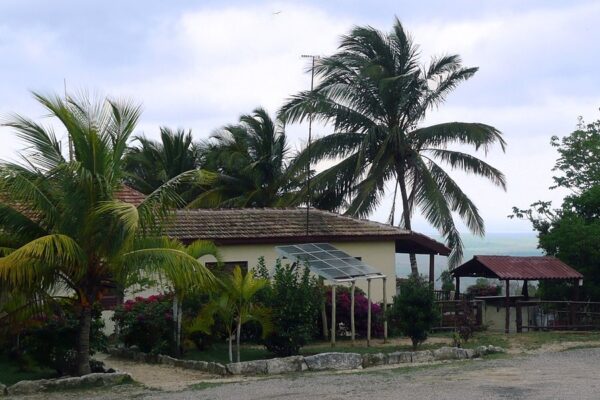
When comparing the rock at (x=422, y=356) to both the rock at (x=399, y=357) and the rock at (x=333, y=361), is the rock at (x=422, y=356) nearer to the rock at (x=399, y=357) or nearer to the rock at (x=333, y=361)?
the rock at (x=399, y=357)

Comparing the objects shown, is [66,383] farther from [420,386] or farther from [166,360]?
[420,386]

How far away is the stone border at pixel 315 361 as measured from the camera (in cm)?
1577

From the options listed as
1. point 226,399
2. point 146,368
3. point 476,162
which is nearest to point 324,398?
point 226,399

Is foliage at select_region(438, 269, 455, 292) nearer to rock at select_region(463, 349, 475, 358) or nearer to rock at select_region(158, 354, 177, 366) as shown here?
rock at select_region(463, 349, 475, 358)

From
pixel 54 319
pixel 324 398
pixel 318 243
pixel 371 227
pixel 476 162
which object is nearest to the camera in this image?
pixel 324 398

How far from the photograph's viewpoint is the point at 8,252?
13820mm

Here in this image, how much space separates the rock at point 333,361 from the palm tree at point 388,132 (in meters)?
11.9

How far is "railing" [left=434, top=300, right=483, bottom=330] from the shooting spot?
22516 millimetres

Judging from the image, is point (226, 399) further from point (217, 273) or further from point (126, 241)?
point (217, 273)

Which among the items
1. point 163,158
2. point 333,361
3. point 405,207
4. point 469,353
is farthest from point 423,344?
point 163,158

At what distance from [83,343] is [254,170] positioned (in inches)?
735

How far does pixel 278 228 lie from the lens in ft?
77.1

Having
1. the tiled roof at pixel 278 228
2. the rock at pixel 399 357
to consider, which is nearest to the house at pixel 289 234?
the tiled roof at pixel 278 228

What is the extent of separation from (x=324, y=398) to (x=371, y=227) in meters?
12.0
